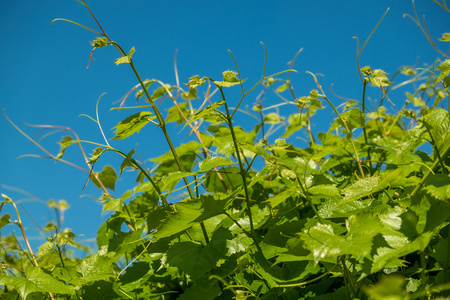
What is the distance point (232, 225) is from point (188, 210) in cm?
30

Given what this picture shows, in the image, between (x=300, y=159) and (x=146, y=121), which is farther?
(x=300, y=159)

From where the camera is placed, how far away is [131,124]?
104cm

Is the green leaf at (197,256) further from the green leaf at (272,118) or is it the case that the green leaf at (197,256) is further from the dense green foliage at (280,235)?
the green leaf at (272,118)

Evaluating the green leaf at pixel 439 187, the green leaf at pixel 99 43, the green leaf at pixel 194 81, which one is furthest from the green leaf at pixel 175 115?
the green leaf at pixel 439 187

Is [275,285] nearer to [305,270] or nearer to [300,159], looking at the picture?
[305,270]

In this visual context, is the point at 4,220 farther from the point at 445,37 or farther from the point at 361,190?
the point at 445,37

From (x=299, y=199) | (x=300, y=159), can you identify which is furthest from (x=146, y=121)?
→ (x=300, y=159)

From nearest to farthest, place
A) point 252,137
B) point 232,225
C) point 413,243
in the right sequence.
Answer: point 413,243, point 232,225, point 252,137

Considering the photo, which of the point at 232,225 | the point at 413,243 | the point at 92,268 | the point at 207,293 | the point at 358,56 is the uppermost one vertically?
the point at 358,56

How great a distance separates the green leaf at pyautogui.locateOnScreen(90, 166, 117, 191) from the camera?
1775 mm

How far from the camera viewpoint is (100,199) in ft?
4.86

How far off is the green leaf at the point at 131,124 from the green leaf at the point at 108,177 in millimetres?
774

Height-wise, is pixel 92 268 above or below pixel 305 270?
above

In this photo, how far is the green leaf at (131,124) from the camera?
1.03 meters
